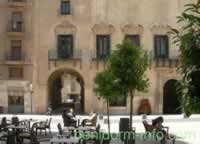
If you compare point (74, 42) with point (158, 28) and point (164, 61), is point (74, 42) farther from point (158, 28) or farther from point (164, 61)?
point (164, 61)

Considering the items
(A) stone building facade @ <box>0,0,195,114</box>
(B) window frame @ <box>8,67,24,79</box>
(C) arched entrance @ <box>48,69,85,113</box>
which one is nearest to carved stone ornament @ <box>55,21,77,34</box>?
(A) stone building facade @ <box>0,0,195,114</box>

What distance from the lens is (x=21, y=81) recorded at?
4597 centimetres

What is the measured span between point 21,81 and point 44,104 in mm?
2713

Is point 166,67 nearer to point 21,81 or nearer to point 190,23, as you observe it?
point 21,81

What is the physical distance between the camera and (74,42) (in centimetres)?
4625

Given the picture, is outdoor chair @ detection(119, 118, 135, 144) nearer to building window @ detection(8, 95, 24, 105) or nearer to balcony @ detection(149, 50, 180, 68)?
balcony @ detection(149, 50, 180, 68)

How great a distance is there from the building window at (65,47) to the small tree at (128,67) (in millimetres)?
23782

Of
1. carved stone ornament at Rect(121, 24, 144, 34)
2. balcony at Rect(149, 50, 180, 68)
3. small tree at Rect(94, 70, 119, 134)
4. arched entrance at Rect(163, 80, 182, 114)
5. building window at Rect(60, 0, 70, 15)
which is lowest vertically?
arched entrance at Rect(163, 80, 182, 114)

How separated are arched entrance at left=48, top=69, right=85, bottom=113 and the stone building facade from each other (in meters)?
1.86

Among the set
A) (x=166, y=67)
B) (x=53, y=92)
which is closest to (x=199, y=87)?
(x=166, y=67)

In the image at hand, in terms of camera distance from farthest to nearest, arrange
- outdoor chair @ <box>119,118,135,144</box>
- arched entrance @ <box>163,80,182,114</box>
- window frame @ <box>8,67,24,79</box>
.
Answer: arched entrance @ <box>163,80,182,114</box>, window frame @ <box>8,67,24,79</box>, outdoor chair @ <box>119,118,135,144</box>

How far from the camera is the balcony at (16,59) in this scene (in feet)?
150

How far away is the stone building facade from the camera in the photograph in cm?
4597

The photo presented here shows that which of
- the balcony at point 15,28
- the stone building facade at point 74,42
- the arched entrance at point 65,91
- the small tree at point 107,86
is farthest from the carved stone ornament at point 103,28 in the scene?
the small tree at point 107,86
